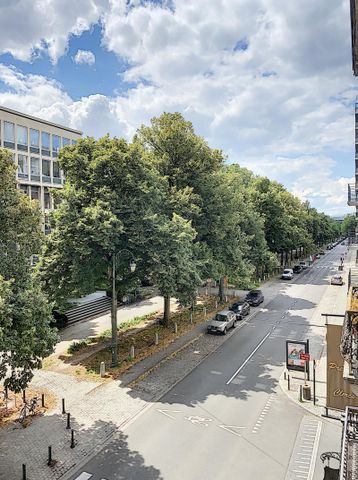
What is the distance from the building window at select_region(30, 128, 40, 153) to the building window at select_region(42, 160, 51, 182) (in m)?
1.48

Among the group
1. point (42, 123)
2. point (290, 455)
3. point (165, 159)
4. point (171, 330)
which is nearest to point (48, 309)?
point (290, 455)

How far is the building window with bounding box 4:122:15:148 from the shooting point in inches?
1430

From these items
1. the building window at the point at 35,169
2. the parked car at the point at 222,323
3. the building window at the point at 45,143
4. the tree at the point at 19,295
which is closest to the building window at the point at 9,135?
the building window at the point at 35,169

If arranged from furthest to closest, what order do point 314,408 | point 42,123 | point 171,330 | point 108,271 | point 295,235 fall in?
point 295,235, point 42,123, point 171,330, point 108,271, point 314,408

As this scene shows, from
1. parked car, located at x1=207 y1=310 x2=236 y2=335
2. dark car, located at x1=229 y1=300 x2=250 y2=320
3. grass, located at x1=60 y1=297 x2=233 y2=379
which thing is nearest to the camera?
grass, located at x1=60 y1=297 x2=233 y2=379

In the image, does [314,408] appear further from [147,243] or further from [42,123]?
[42,123]

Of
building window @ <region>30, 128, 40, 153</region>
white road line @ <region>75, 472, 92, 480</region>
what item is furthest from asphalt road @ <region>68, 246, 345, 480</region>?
building window @ <region>30, 128, 40, 153</region>

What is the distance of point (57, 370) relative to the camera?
20172mm

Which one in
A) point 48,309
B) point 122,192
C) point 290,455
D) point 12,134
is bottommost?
point 290,455

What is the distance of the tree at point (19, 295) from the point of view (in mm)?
11234

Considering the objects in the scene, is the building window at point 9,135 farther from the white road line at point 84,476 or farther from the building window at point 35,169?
the white road line at point 84,476

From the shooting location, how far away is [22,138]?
3806cm

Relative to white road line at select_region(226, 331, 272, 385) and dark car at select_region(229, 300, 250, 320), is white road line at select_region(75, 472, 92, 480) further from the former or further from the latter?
dark car at select_region(229, 300, 250, 320)

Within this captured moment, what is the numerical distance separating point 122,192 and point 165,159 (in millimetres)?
8447
